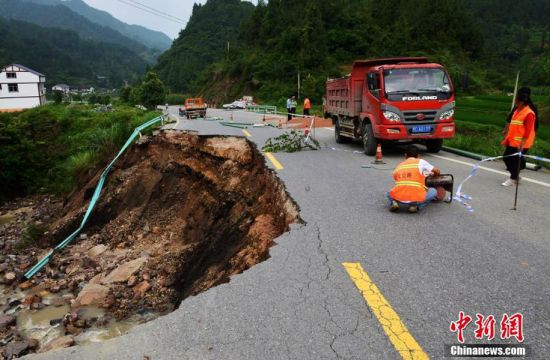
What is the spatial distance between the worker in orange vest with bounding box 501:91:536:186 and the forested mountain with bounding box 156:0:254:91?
3737 inches

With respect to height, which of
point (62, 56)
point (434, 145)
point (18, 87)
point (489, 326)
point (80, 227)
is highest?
point (62, 56)

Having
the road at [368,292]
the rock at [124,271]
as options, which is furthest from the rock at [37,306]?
the road at [368,292]

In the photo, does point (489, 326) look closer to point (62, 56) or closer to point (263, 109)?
point (263, 109)

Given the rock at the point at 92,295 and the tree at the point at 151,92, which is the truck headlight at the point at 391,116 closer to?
the rock at the point at 92,295

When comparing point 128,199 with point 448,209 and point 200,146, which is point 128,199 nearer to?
point 200,146

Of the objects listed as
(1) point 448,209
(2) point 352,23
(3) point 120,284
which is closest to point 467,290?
(1) point 448,209

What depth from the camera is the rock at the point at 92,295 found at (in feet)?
25.4

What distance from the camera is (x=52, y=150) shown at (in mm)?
22125

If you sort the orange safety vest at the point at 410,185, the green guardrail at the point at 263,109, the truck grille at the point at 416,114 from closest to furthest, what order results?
the orange safety vest at the point at 410,185 → the truck grille at the point at 416,114 → the green guardrail at the point at 263,109

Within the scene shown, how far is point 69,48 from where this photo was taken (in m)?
178

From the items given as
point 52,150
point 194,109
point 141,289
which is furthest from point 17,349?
point 194,109

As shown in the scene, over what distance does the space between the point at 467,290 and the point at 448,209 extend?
9.33ft

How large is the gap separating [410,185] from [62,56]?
166754mm

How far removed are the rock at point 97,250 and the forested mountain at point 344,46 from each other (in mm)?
40503
